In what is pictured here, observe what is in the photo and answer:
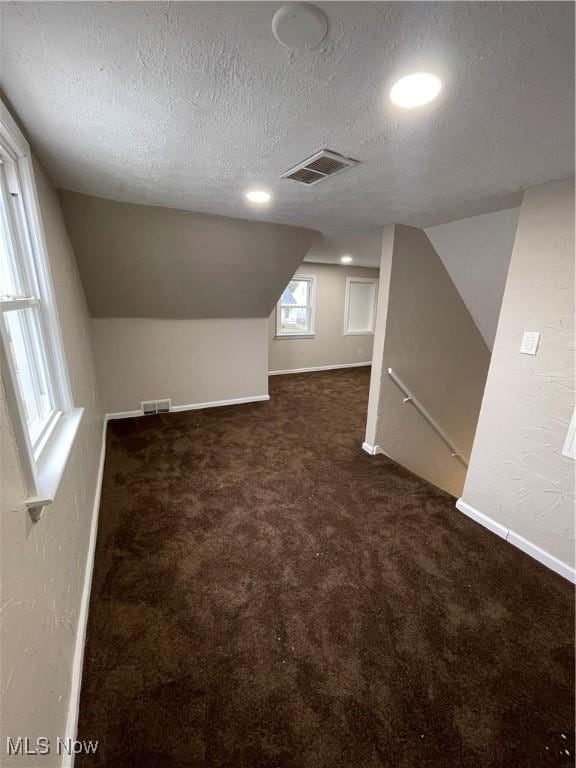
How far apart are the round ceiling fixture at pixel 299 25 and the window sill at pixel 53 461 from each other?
135cm

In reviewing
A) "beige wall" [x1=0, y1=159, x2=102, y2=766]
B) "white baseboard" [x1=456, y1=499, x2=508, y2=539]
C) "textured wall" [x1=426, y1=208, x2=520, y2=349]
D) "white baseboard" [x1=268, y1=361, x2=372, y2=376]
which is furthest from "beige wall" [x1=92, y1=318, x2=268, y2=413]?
"white baseboard" [x1=456, y1=499, x2=508, y2=539]

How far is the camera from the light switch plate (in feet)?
5.72

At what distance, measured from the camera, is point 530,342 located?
177cm

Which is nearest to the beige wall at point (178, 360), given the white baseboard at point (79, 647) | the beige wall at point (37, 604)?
the white baseboard at point (79, 647)

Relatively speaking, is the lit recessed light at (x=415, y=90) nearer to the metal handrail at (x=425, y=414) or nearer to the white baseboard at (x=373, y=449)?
the metal handrail at (x=425, y=414)

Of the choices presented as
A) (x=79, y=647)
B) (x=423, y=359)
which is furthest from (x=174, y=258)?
(x=79, y=647)

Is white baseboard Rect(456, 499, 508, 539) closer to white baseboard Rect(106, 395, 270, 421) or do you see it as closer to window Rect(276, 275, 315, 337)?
white baseboard Rect(106, 395, 270, 421)

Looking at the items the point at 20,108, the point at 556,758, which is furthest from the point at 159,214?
the point at 556,758

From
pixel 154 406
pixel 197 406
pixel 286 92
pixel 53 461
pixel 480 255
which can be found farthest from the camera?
pixel 197 406

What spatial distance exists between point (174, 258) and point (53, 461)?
226 centimetres

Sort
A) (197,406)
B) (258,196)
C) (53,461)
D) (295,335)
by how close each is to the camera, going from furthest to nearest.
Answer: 1. (295,335)
2. (197,406)
3. (258,196)
4. (53,461)

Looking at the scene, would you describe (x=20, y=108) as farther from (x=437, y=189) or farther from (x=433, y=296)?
(x=433, y=296)

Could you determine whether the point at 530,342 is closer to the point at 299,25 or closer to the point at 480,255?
the point at 480,255

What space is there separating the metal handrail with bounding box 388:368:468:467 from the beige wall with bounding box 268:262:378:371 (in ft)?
10.1
